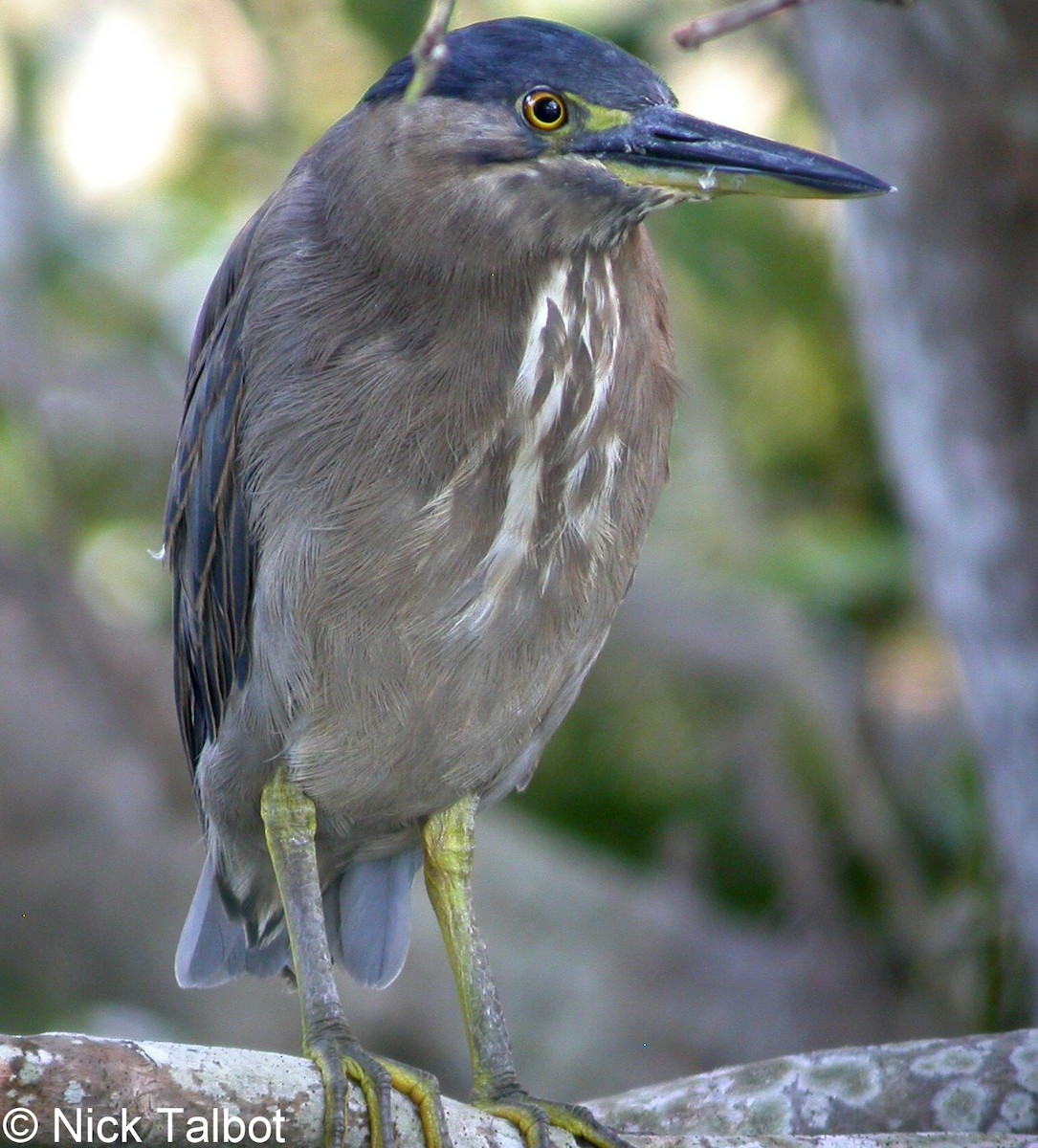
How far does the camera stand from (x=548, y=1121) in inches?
122

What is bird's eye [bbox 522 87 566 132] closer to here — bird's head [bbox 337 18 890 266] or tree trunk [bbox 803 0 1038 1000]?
bird's head [bbox 337 18 890 266]

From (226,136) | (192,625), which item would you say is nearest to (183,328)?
(226,136)

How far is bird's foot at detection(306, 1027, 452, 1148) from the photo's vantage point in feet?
9.07

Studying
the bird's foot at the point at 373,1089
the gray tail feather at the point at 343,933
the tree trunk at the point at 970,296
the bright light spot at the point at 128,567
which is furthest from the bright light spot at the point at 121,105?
the bird's foot at the point at 373,1089

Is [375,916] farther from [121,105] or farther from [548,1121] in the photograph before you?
[121,105]

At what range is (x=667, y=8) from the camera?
8531 mm

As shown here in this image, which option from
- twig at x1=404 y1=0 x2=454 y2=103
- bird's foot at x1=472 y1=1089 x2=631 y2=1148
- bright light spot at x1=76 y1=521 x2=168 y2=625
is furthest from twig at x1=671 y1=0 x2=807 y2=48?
bright light spot at x1=76 y1=521 x2=168 y2=625

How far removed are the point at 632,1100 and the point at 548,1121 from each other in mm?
398

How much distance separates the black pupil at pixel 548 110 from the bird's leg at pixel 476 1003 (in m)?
1.46

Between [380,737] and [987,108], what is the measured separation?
3288 mm

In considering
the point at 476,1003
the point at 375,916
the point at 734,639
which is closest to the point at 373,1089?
the point at 476,1003

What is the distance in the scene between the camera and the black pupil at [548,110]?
2922mm

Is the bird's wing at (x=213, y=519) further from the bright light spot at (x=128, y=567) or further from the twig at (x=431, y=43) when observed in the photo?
the bright light spot at (x=128, y=567)

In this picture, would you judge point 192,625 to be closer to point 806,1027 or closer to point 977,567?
point 977,567
